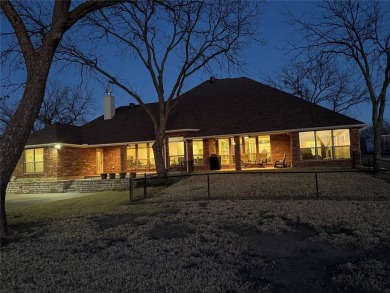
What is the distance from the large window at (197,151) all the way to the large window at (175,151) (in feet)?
2.92

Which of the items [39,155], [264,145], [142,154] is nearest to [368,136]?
[264,145]

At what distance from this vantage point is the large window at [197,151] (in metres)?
22.1

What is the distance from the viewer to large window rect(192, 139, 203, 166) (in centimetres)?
2212

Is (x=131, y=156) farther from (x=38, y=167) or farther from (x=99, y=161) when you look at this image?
(x=38, y=167)

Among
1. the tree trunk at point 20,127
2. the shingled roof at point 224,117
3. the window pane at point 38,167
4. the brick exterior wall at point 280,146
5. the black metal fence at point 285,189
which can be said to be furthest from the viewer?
the window pane at point 38,167

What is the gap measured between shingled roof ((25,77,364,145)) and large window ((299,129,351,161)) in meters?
0.90

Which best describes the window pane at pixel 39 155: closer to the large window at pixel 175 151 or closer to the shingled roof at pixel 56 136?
the shingled roof at pixel 56 136

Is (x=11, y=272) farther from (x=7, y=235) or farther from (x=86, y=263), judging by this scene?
(x=7, y=235)

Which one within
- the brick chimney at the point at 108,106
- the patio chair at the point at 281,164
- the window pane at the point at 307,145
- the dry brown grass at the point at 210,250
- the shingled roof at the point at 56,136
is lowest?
the dry brown grass at the point at 210,250

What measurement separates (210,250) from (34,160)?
22.4 meters

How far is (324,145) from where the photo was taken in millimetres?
19906

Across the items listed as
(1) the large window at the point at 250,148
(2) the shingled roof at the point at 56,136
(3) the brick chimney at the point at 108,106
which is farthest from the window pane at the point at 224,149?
(2) the shingled roof at the point at 56,136

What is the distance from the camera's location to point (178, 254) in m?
5.04

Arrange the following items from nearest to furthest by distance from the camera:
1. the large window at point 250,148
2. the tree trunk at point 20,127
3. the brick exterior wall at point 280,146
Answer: the tree trunk at point 20,127 < the brick exterior wall at point 280,146 < the large window at point 250,148
